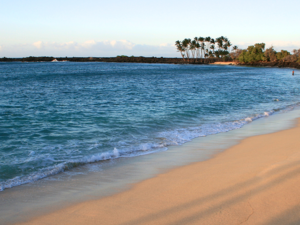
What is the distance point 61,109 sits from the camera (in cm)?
1648

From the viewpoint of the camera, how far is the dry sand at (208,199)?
405cm

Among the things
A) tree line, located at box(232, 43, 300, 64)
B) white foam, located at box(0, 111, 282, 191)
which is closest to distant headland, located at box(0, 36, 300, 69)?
tree line, located at box(232, 43, 300, 64)

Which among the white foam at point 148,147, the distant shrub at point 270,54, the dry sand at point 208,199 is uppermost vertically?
the distant shrub at point 270,54

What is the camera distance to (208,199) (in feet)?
15.2

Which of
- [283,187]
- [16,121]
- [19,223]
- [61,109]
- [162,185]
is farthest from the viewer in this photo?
[61,109]

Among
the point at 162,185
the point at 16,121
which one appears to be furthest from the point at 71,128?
the point at 162,185

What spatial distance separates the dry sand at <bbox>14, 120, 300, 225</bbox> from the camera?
4049 millimetres

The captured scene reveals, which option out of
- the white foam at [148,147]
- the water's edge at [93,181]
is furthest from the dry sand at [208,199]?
the white foam at [148,147]

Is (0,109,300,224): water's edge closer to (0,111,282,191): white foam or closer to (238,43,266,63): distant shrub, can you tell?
(0,111,282,191): white foam

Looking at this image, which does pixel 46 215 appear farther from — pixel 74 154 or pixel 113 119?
pixel 113 119

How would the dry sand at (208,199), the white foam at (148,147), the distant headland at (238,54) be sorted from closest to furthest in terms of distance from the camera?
the dry sand at (208,199) < the white foam at (148,147) < the distant headland at (238,54)

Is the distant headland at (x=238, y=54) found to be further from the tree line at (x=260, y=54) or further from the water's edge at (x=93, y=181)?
the water's edge at (x=93, y=181)

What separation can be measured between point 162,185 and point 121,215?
1396 millimetres

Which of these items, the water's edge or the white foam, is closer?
the water's edge
